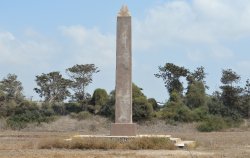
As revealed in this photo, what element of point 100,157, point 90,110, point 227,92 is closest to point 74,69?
point 90,110

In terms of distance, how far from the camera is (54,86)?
224 ft

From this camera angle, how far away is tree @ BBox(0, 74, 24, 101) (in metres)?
69.6

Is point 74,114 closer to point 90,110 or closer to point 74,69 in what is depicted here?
point 90,110

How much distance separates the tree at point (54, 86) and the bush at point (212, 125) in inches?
851

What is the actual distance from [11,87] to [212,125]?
31.3m

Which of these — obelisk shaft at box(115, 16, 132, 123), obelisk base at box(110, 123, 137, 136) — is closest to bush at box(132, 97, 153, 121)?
obelisk shaft at box(115, 16, 132, 123)

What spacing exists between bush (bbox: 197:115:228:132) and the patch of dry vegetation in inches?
1039

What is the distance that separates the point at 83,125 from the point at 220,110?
1533cm

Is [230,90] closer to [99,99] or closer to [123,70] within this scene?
[99,99]

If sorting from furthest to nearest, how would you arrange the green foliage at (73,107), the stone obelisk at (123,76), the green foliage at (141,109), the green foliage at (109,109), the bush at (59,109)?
the green foliage at (73,107) < the bush at (59,109) < the green foliage at (109,109) < the green foliage at (141,109) < the stone obelisk at (123,76)

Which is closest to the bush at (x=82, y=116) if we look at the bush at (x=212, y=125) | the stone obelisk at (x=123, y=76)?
the bush at (x=212, y=125)

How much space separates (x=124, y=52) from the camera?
86.6 ft

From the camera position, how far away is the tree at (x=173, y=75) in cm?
6506

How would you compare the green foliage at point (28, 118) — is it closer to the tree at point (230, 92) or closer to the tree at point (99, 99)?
the tree at point (99, 99)
